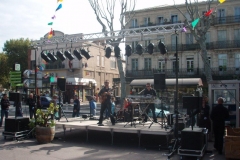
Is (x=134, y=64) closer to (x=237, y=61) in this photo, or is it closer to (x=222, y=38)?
(x=222, y=38)

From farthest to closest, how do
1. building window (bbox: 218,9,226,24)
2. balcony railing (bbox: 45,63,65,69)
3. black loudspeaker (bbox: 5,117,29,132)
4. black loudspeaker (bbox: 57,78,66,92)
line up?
balcony railing (bbox: 45,63,65,69) < building window (bbox: 218,9,226,24) < black loudspeaker (bbox: 57,78,66,92) < black loudspeaker (bbox: 5,117,29,132)

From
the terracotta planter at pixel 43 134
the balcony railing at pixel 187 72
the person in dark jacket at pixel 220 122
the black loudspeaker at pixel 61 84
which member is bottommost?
the terracotta planter at pixel 43 134

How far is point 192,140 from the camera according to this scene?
7.79 metres

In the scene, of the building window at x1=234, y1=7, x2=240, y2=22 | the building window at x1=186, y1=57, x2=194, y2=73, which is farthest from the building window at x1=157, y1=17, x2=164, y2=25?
the building window at x1=234, y1=7, x2=240, y2=22

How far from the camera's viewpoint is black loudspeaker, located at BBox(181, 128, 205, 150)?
7742 millimetres

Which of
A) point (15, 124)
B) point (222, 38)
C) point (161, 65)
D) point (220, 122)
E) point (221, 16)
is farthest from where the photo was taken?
point (161, 65)

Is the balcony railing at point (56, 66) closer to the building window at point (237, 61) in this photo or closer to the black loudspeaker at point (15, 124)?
the building window at point (237, 61)

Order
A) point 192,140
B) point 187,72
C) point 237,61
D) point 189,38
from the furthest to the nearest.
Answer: point 189,38 → point 187,72 → point 237,61 → point 192,140

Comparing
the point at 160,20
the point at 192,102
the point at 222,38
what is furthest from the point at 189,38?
the point at 192,102

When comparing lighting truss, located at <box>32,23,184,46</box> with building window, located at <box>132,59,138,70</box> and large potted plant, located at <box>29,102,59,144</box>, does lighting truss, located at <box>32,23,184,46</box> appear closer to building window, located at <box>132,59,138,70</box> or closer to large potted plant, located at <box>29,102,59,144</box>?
large potted plant, located at <box>29,102,59,144</box>

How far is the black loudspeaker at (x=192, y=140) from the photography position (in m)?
7.74

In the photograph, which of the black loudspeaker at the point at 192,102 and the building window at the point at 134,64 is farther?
the building window at the point at 134,64

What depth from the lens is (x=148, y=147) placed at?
381 inches

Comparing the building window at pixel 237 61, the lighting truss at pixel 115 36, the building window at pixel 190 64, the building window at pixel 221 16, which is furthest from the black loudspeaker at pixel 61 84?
the building window at pixel 221 16
